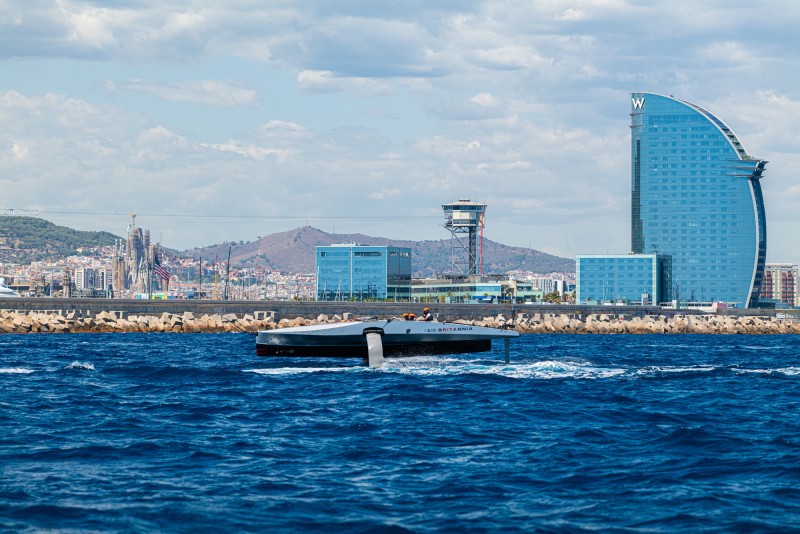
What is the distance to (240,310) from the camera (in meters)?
142

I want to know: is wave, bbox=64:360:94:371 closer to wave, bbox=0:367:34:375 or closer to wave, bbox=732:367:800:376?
wave, bbox=0:367:34:375

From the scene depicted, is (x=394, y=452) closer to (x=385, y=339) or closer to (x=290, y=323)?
(x=385, y=339)

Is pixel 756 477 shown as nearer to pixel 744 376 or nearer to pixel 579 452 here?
pixel 579 452

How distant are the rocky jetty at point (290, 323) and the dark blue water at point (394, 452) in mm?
50194

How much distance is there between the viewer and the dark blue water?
18.5 m

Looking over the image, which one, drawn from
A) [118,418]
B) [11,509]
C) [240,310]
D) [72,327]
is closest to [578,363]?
[118,418]

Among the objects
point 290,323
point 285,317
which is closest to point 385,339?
point 290,323

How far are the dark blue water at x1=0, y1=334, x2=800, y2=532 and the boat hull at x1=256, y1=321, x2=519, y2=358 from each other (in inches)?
244

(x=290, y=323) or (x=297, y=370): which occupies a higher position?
(x=290, y=323)

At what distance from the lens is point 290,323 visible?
393ft

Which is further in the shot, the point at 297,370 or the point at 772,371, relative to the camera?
the point at 772,371

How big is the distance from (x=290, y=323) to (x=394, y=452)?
95.4m

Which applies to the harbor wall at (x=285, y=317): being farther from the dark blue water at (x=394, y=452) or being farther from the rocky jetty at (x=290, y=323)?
the dark blue water at (x=394, y=452)

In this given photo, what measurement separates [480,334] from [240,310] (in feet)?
296
